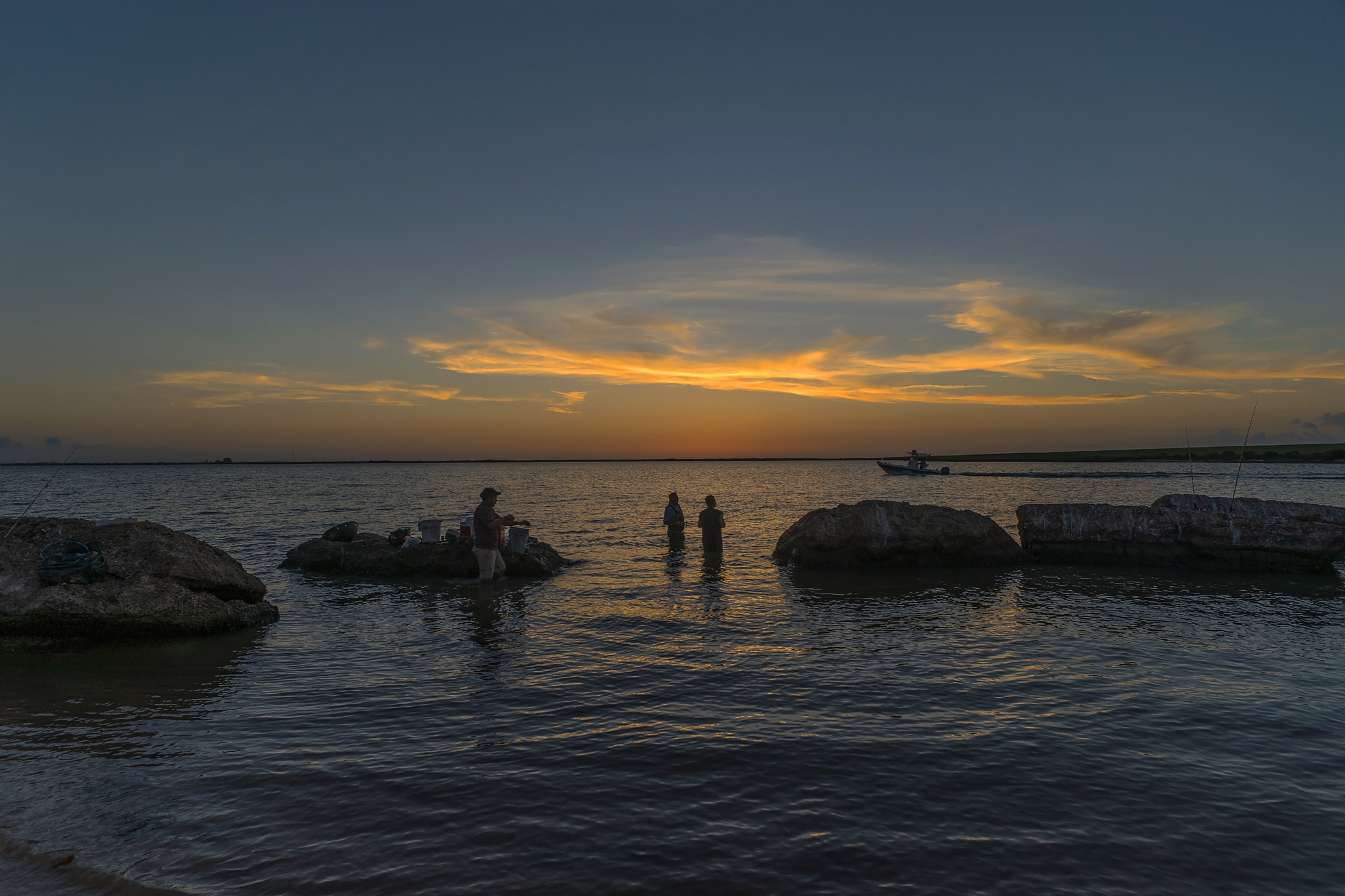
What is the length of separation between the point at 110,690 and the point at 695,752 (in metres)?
8.42

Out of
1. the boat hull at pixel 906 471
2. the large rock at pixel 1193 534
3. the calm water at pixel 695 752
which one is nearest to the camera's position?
the calm water at pixel 695 752

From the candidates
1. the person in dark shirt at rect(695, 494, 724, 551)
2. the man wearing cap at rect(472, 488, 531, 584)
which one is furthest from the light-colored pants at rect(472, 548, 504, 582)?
the person in dark shirt at rect(695, 494, 724, 551)

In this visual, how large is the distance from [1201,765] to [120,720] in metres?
12.2

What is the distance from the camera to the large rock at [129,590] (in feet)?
39.0

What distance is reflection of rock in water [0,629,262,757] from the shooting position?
779 centimetres

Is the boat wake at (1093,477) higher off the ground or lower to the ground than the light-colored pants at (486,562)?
lower

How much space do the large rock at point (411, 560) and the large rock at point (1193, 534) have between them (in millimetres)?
15427

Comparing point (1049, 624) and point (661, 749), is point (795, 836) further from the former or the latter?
point (1049, 624)

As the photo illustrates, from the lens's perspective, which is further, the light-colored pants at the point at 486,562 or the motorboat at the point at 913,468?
the motorboat at the point at 913,468

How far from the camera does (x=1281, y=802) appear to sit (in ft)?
Result: 20.7

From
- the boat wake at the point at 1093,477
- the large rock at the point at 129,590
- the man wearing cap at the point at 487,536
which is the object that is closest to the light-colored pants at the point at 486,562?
the man wearing cap at the point at 487,536

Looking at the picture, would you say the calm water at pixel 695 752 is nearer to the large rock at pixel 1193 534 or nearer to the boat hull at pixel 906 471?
the large rock at pixel 1193 534

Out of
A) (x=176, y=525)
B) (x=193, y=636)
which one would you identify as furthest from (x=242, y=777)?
(x=176, y=525)

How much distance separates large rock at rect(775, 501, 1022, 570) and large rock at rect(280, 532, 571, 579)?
780cm
